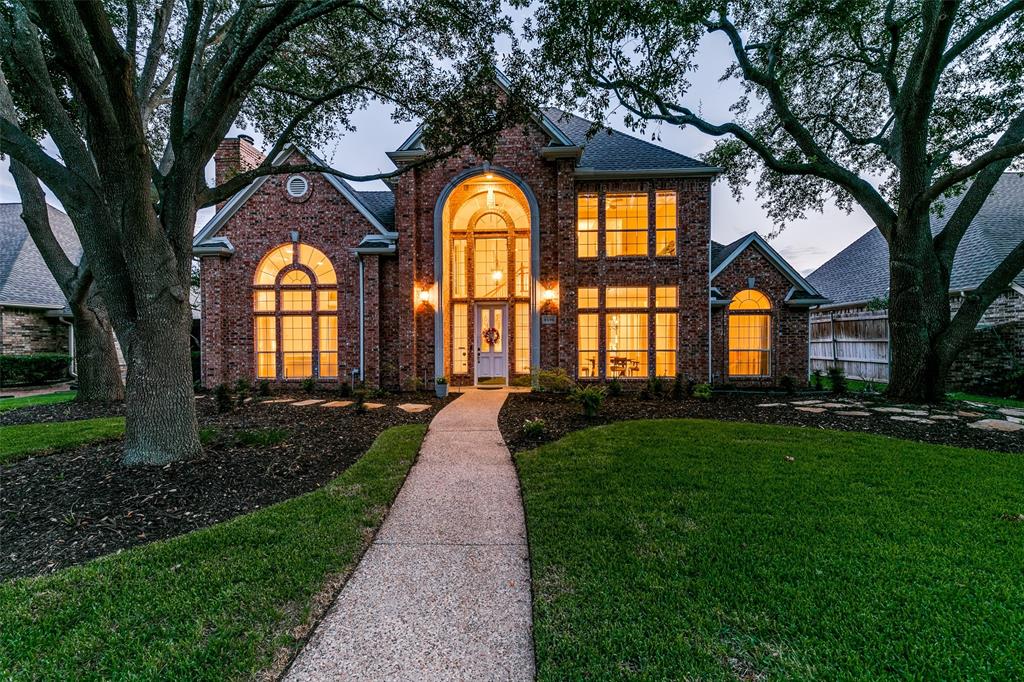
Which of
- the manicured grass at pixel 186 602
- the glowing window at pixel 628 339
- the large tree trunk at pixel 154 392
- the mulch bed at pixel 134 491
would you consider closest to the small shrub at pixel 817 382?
the glowing window at pixel 628 339

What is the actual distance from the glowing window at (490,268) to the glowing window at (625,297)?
3.12 m

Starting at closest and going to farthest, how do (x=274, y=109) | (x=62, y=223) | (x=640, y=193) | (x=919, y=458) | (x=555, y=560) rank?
(x=555, y=560)
(x=919, y=458)
(x=274, y=109)
(x=640, y=193)
(x=62, y=223)

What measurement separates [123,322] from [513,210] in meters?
9.92

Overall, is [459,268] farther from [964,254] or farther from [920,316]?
[964,254]

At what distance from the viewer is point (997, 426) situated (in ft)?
22.0

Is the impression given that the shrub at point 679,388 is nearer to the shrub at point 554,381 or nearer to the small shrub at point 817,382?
the shrub at point 554,381

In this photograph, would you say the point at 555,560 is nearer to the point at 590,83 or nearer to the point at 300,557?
the point at 300,557

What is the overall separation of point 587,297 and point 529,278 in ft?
5.86

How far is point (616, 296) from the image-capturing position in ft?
38.1

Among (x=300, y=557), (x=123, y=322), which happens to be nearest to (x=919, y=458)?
(x=300, y=557)

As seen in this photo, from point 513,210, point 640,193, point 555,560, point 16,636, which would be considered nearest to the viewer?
point 16,636

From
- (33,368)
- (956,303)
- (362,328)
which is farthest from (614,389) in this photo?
(33,368)

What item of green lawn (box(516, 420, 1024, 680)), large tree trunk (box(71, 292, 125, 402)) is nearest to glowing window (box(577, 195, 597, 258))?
green lawn (box(516, 420, 1024, 680))

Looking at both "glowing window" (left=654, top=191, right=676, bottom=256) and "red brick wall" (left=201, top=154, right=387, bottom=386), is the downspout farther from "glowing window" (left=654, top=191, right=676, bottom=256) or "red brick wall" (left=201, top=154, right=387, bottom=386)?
"glowing window" (left=654, top=191, right=676, bottom=256)
